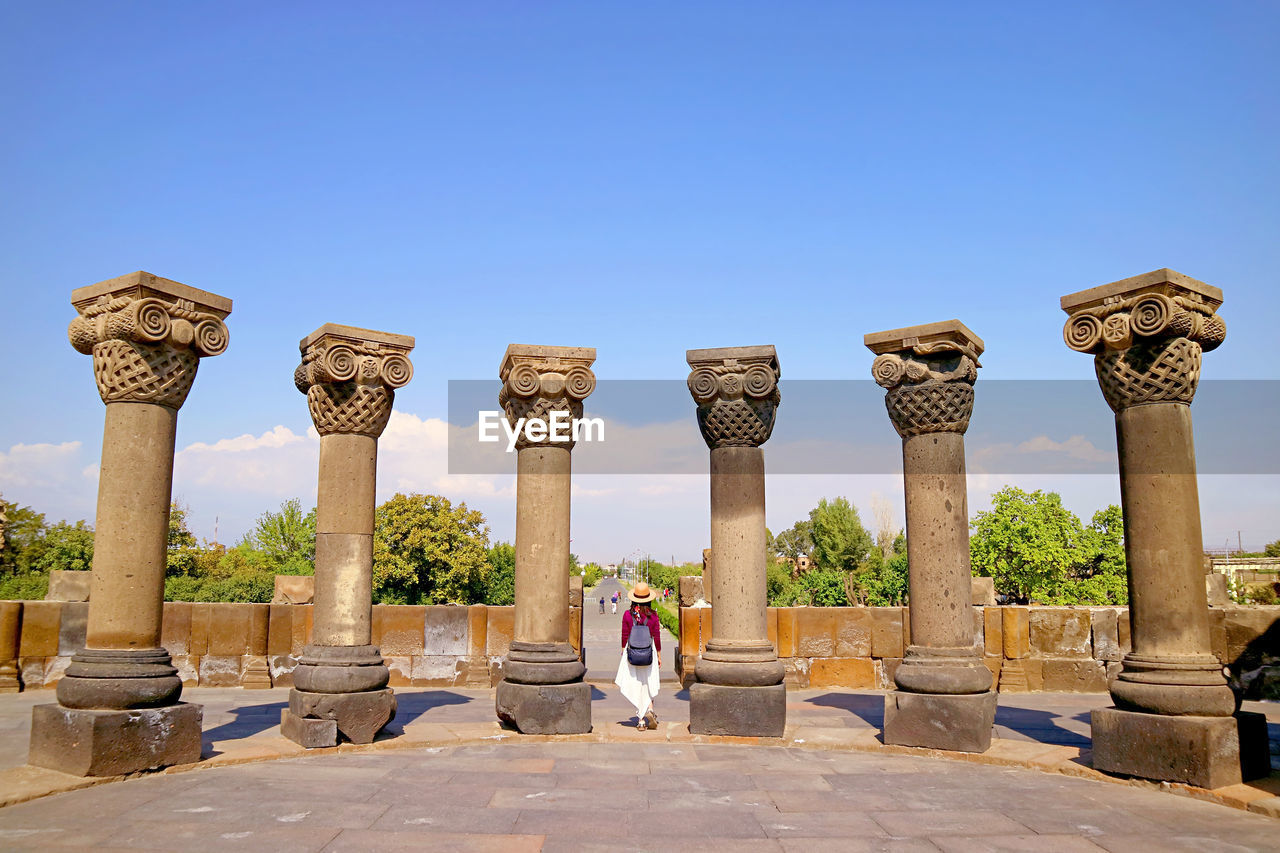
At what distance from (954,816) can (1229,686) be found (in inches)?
131

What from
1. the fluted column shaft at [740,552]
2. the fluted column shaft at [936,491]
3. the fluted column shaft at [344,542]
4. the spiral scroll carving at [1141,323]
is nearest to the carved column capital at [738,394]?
the fluted column shaft at [740,552]

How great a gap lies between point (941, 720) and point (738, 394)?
417 centimetres

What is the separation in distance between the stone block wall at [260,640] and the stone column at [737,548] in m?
4.79

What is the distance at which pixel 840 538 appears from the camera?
269 ft

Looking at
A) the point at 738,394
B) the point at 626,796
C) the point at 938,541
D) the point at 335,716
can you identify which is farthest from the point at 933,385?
the point at 335,716

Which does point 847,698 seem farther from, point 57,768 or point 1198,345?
point 57,768

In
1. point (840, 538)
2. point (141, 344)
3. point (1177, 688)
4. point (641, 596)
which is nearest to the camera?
point (1177, 688)

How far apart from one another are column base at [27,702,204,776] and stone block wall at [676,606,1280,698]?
7733 mm

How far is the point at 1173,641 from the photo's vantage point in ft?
25.8

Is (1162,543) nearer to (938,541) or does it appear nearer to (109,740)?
(938,541)

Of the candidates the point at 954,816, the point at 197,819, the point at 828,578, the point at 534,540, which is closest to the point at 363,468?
the point at 534,540

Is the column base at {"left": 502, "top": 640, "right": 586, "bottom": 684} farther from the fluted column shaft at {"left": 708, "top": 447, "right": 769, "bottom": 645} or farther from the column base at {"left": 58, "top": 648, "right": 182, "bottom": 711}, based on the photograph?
the column base at {"left": 58, "top": 648, "right": 182, "bottom": 711}

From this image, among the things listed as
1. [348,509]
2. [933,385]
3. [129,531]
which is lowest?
[129,531]

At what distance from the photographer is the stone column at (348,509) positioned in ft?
30.1
